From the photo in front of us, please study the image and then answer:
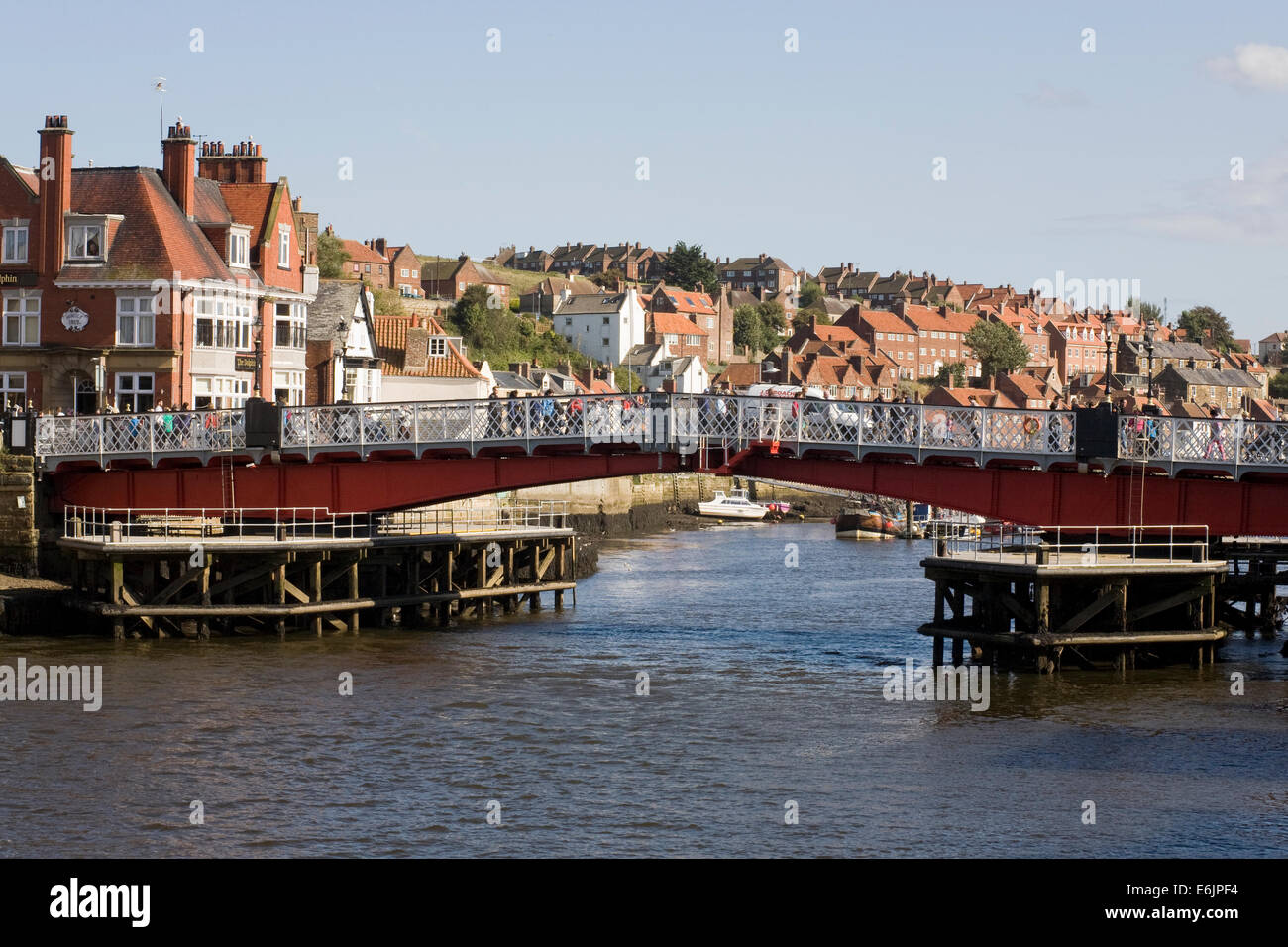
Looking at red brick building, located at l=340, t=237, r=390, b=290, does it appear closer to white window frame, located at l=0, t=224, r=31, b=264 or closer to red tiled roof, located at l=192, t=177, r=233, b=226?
red tiled roof, located at l=192, t=177, r=233, b=226

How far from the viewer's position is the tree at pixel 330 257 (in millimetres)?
139375

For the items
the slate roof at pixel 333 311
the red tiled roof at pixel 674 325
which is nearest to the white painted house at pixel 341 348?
the slate roof at pixel 333 311

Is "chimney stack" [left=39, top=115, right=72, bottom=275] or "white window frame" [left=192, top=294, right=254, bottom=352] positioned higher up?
"chimney stack" [left=39, top=115, right=72, bottom=275]

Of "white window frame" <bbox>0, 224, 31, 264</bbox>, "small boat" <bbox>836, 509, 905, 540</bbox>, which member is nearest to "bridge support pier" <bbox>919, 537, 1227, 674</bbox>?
"white window frame" <bbox>0, 224, 31, 264</bbox>

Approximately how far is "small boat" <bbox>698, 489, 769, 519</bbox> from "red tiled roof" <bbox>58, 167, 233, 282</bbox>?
6201cm

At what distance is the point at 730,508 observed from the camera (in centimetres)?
12019

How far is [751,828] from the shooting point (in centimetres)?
2938

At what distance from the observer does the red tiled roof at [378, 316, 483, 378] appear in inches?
3664

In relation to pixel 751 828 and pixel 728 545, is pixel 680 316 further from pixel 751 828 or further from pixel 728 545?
pixel 751 828

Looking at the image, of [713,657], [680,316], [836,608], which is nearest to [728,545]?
[836,608]

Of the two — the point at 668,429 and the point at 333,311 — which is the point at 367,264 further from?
the point at 668,429

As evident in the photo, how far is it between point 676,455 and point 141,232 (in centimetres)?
2179

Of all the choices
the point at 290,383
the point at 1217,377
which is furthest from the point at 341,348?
the point at 1217,377
